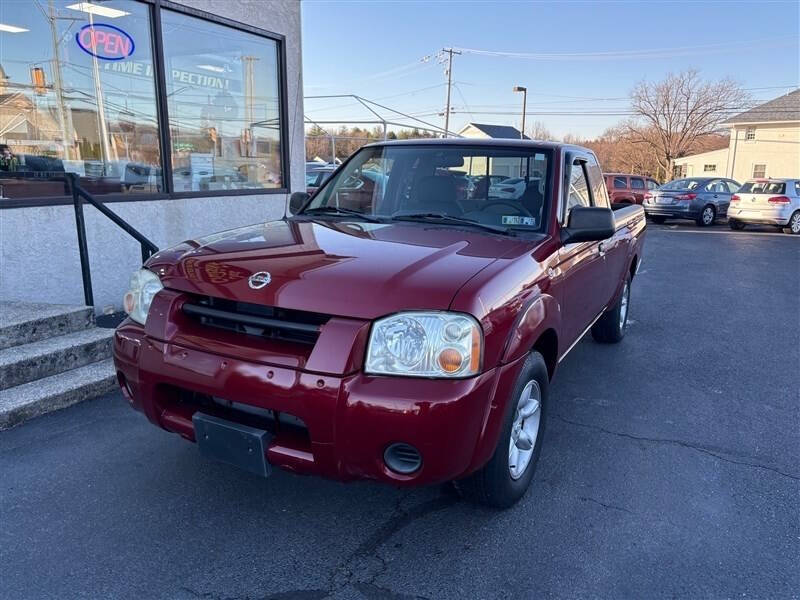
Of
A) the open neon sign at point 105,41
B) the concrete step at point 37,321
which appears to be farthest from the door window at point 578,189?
the open neon sign at point 105,41

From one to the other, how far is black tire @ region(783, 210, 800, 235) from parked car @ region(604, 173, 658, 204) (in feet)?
15.5

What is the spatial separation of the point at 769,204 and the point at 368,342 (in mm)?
18729

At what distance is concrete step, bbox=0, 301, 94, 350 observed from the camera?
425 cm

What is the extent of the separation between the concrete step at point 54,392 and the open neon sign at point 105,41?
347 cm

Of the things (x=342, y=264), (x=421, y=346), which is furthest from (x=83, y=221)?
(x=421, y=346)

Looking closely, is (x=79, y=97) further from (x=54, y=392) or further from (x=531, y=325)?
(x=531, y=325)

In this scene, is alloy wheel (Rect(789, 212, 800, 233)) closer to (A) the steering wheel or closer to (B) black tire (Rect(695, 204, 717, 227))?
(B) black tire (Rect(695, 204, 717, 227))

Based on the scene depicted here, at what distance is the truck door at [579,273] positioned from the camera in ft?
11.3

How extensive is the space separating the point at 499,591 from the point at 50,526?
2053mm

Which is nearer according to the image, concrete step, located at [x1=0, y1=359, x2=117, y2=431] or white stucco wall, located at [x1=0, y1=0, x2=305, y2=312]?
concrete step, located at [x1=0, y1=359, x2=117, y2=431]

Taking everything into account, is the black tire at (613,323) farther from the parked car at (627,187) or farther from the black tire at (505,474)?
the parked car at (627,187)

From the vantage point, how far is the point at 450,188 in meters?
3.66

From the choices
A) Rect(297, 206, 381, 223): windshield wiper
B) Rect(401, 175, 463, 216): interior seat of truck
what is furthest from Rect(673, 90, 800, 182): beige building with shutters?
Rect(297, 206, 381, 223): windshield wiper

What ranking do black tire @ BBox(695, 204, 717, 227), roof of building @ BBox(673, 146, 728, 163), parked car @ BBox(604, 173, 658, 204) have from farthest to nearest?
roof of building @ BBox(673, 146, 728, 163), parked car @ BBox(604, 173, 658, 204), black tire @ BBox(695, 204, 717, 227)
